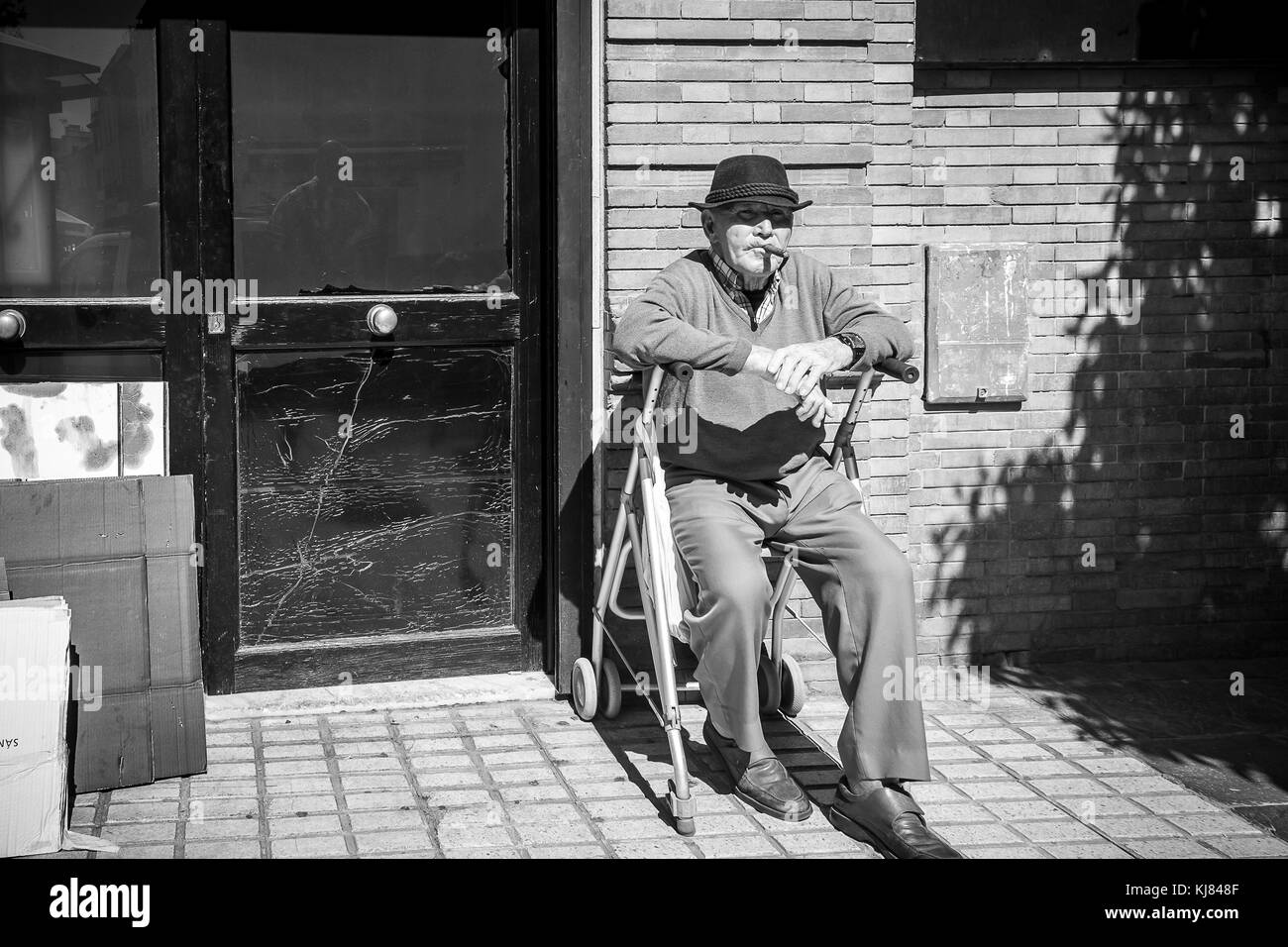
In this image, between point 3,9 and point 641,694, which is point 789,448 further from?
point 3,9

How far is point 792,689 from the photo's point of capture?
5.32 meters

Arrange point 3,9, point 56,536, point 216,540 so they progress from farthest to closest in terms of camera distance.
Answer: point 216,540 < point 3,9 < point 56,536

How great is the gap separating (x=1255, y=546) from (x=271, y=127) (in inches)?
170

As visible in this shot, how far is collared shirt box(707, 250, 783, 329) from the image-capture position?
4770 mm

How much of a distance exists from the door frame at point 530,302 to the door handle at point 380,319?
50 centimetres

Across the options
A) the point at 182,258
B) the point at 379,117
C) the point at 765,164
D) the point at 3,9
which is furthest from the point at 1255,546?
the point at 3,9

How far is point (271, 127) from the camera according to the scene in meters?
5.27

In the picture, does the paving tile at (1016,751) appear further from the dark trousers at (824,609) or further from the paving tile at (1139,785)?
the dark trousers at (824,609)

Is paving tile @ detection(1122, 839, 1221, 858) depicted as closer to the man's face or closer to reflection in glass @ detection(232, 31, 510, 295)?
the man's face

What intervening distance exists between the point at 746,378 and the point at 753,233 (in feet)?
1.54

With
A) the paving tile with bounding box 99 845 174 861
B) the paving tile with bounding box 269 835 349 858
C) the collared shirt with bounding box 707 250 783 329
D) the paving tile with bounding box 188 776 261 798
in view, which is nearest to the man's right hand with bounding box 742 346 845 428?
the collared shirt with bounding box 707 250 783 329

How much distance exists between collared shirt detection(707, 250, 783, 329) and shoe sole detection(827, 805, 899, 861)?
158 cm

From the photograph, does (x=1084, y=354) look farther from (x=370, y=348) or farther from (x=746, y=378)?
(x=370, y=348)

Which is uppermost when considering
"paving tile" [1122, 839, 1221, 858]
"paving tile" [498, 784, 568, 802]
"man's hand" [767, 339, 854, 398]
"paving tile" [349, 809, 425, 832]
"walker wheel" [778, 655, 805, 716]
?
"man's hand" [767, 339, 854, 398]
